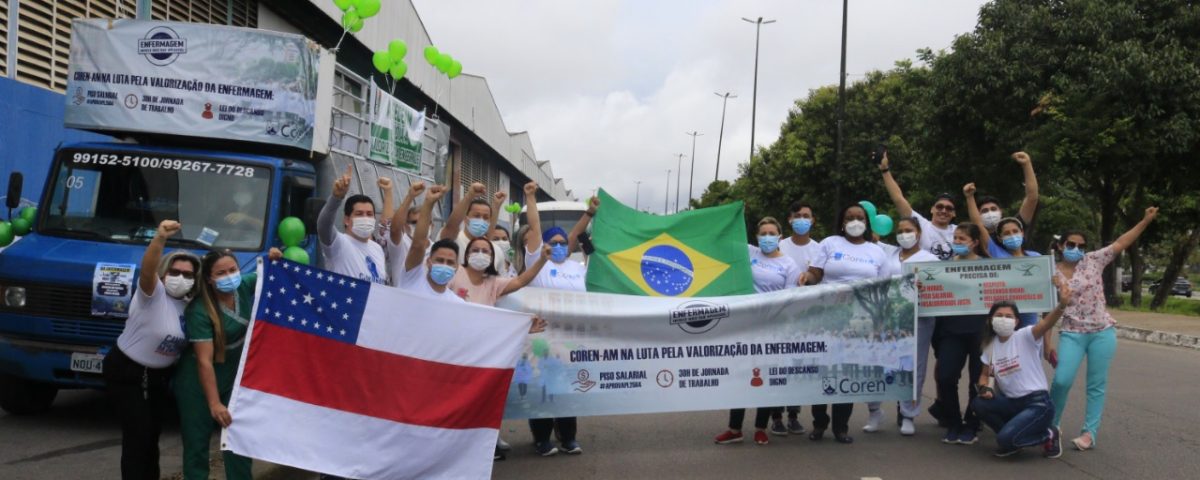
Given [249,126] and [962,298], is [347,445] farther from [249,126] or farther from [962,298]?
[962,298]

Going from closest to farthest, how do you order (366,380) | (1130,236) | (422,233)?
1. (366,380)
2. (422,233)
3. (1130,236)

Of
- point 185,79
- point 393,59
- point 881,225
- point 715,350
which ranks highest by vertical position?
point 393,59

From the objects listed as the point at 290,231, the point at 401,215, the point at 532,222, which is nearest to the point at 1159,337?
the point at 532,222

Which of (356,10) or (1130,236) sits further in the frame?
(356,10)

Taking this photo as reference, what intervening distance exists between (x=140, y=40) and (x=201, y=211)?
1599 millimetres

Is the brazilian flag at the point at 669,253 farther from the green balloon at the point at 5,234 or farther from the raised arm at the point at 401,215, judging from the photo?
the green balloon at the point at 5,234

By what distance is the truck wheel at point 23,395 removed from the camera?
26.4 ft

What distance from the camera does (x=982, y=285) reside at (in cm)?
746

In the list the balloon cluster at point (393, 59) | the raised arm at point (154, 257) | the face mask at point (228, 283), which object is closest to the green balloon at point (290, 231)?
the face mask at point (228, 283)

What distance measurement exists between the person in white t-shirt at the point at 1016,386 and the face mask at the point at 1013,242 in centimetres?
60

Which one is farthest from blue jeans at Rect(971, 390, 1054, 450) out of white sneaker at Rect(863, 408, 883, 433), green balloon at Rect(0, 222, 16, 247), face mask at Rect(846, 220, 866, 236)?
green balloon at Rect(0, 222, 16, 247)

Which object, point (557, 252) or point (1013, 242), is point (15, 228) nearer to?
point (557, 252)

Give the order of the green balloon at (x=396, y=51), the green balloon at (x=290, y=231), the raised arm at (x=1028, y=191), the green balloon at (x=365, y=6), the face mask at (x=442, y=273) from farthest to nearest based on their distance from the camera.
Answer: the green balloon at (x=396, y=51) < the green balloon at (x=365, y=6) < the raised arm at (x=1028, y=191) < the green balloon at (x=290, y=231) < the face mask at (x=442, y=273)

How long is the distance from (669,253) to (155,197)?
4113 millimetres
